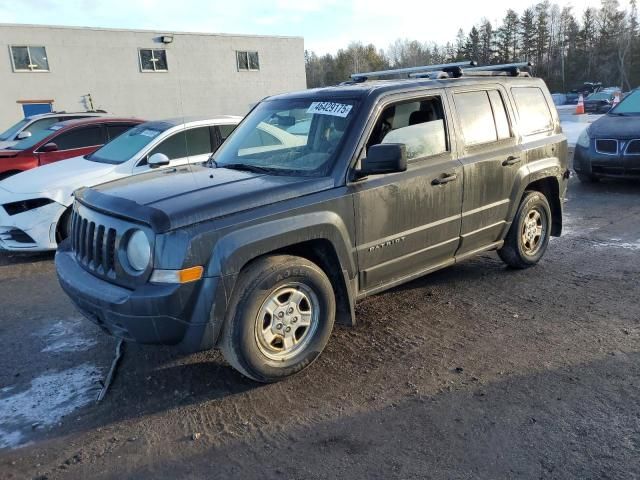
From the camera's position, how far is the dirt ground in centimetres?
280

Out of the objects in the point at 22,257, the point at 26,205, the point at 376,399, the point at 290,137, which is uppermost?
the point at 290,137

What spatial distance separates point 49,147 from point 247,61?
28.5m

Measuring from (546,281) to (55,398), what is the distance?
14.3ft

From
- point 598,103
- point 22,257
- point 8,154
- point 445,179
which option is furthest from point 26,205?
point 598,103

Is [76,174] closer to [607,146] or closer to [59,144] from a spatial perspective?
[59,144]

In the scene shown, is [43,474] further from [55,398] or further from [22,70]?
[22,70]

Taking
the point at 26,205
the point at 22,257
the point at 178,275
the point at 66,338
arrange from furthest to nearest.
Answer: the point at 22,257 → the point at 26,205 → the point at 66,338 → the point at 178,275

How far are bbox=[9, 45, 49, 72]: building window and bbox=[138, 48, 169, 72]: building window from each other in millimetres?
5020

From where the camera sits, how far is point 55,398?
3.51m

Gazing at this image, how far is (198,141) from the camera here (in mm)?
7410

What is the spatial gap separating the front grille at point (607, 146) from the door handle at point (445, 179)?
6120 mm

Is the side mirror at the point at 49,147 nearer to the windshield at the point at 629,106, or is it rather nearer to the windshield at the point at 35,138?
the windshield at the point at 35,138

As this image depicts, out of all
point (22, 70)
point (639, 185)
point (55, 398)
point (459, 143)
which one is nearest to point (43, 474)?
point (55, 398)

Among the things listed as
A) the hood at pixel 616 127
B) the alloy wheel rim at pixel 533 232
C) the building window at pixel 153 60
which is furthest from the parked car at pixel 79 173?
the building window at pixel 153 60
